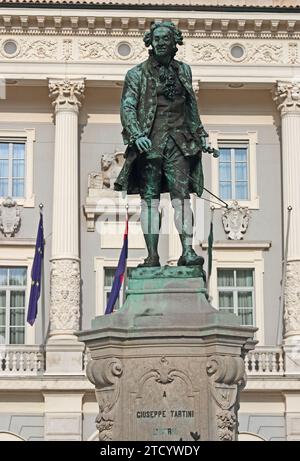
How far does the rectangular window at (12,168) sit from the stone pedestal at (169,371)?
84.9 feet

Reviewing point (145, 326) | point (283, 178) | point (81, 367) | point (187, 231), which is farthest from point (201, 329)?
point (283, 178)

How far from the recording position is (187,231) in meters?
11.8

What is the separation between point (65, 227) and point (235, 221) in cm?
533

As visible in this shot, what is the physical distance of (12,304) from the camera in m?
35.6

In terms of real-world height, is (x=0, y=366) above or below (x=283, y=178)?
below

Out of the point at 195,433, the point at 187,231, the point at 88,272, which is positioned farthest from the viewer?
the point at 88,272

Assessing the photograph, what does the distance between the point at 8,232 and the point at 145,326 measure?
25546mm

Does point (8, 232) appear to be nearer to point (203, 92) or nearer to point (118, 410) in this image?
point (203, 92)

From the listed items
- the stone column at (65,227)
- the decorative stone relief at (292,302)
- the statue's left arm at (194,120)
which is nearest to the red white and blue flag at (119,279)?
the stone column at (65,227)

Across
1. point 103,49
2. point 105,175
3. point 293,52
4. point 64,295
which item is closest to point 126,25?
point 103,49

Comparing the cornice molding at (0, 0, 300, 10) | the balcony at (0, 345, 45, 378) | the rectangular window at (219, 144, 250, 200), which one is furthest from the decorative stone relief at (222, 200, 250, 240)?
the balcony at (0, 345, 45, 378)

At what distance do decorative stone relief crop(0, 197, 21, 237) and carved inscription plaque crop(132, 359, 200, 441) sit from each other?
1008 inches

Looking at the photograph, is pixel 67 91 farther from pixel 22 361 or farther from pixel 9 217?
pixel 22 361

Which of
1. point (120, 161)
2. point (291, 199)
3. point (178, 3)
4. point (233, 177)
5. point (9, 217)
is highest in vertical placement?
point (178, 3)
